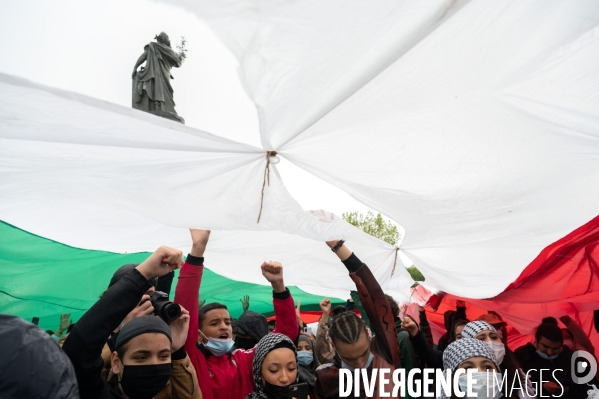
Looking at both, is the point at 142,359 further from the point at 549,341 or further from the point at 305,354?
the point at 549,341

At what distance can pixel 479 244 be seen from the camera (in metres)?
3.02

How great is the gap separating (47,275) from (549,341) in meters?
4.86

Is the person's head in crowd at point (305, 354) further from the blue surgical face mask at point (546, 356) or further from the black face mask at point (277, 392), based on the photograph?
the blue surgical face mask at point (546, 356)

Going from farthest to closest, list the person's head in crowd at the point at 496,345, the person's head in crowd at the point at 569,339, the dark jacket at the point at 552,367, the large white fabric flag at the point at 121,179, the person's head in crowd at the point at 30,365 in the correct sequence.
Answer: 1. the person's head in crowd at the point at 569,339
2. the dark jacket at the point at 552,367
3. the person's head in crowd at the point at 496,345
4. the large white fabric flag at the point at 121,179
5. the person's head in crowd at the point at 30,365

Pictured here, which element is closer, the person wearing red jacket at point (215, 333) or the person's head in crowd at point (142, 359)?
the person's head in crowd at point (142, 359)

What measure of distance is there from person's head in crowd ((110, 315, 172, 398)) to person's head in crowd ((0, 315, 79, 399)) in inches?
37.3

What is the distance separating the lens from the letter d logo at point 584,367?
3.57 metres

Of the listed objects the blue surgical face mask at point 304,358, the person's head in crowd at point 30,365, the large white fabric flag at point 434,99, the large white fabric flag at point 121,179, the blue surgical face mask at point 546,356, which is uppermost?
the large white fabric flag at point 434,99

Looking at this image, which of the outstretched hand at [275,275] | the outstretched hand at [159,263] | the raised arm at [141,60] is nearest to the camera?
the outstretched hand at [159,263]

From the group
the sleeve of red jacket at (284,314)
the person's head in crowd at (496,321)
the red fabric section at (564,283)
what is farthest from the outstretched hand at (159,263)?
the person's head in crowd at (496,321)

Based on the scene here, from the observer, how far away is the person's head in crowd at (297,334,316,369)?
3.82 meters

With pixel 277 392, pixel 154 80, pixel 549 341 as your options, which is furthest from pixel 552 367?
pixel 154 80

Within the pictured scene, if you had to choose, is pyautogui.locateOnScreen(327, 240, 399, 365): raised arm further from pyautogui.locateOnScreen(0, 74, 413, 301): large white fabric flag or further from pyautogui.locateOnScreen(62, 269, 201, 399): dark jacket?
pyautogui.locateOnScreen(62, 269, 201, 399): dark jacket

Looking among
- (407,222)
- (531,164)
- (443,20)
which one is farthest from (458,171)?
(443,20)
